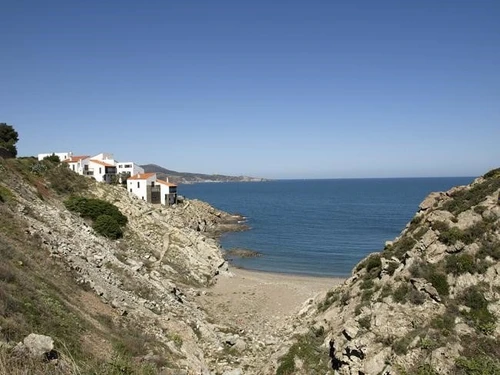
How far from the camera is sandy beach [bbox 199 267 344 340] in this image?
111 ft

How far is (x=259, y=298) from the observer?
41125mm

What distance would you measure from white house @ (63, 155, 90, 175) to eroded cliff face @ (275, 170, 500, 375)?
219 ft

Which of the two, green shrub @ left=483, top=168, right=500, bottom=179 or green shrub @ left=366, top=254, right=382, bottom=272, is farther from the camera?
green shrub @ left=483, top=168, right=500, bottom=179

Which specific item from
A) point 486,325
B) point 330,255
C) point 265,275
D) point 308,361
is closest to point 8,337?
point 308,361

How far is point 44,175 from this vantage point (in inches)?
2082

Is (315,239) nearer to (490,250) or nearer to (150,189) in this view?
(150,189)

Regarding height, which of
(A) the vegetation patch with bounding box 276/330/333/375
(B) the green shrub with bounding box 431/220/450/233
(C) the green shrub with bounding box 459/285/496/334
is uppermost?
(B) the green shrub with bounding box 431/220/450/233

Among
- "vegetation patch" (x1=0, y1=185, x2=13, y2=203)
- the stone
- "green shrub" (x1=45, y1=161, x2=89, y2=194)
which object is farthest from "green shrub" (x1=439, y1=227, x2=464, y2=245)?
"green shrub" (x1=45, y1=161, x2=89, y2=194)

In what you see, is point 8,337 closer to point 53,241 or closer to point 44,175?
point 53,241

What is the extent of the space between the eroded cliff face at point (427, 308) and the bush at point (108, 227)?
25857mm

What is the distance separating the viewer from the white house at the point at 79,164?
81.4 meters

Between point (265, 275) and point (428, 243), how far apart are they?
31.6 metres


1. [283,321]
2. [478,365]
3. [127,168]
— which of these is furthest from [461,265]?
[127,168]

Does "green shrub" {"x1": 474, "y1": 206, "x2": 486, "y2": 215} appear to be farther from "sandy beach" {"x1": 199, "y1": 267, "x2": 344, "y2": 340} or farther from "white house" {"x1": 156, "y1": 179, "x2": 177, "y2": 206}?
"white house" {"x1": 156, "y1": 179, "x2": 177, "y2": 206}
